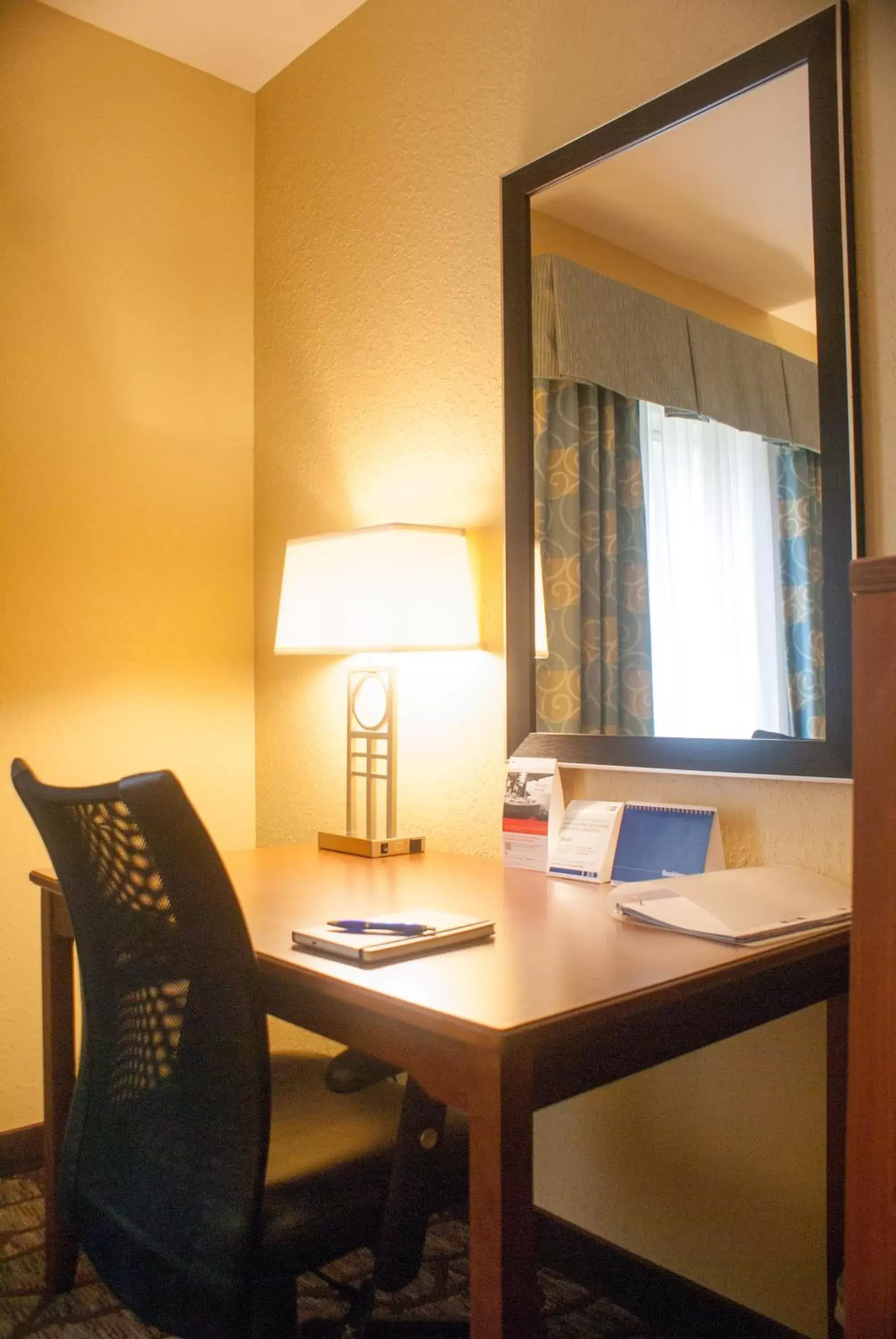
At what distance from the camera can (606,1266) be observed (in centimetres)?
189

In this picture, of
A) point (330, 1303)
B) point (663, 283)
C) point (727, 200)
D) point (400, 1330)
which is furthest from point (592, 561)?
point (330, 1303)

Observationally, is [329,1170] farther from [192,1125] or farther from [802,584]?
[802,584]

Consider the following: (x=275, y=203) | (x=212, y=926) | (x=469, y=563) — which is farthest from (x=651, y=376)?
(x=275, y=203)

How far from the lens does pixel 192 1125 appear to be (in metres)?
1.22

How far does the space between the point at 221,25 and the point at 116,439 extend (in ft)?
3.46

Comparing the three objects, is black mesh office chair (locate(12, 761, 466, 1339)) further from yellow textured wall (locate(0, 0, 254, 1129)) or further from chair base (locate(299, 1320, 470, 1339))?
yellow textured wall (locate(0, 0, 254, 1129))

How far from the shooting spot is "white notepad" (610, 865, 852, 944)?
1.33m

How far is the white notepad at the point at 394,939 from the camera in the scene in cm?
124

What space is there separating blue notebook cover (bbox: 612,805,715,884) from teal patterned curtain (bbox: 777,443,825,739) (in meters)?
0.23

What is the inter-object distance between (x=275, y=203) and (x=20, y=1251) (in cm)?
252

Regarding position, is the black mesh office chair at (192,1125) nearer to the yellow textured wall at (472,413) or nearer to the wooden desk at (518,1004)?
the wooden desk at (518,1004)

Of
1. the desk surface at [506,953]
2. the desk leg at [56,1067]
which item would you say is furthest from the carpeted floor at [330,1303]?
the desk surface at [506,953]

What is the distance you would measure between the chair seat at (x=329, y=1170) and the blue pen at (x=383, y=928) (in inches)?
10.4

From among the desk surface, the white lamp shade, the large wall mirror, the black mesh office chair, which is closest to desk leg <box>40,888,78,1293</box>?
the desk surface
